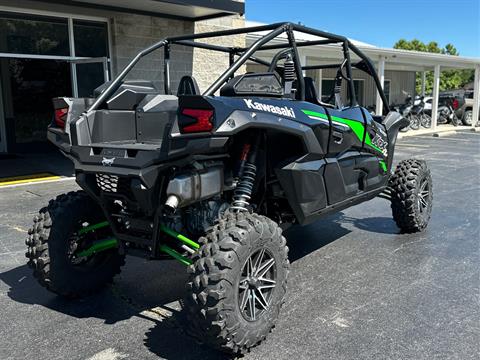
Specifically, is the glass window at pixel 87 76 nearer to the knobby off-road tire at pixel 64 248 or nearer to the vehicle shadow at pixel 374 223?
the vehicle shadow at pixel 374 223

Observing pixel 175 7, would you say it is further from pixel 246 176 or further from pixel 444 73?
pixel 444 73

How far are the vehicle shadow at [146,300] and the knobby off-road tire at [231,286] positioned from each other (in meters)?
0.20

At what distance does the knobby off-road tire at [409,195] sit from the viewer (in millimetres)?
5332

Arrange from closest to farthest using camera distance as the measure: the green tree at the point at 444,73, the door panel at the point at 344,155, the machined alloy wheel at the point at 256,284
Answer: the machined alloy wheel at the point at 256,284, the door panel at the point at 344,155, the green tree at the point at 444,73

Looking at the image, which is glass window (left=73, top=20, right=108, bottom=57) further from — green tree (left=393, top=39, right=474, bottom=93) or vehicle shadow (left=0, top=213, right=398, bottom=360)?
green tree (left=393, top=39, right=474, bottom=93)

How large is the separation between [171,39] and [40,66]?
1144 centimetres

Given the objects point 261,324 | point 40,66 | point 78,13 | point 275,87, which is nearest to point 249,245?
point 261,324

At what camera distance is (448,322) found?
3406 mm

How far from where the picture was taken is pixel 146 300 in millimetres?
3863

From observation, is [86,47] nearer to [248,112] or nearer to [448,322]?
[248,112]

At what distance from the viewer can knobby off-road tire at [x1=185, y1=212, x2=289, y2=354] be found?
275 centimetres

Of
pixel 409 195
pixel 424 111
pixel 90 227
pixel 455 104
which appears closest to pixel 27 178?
pixel 90 227

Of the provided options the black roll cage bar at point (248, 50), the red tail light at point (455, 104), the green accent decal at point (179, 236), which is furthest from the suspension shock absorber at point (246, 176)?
the red tail light at point (455, 104)

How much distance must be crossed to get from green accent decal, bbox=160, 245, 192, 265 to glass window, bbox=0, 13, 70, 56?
7.98m
